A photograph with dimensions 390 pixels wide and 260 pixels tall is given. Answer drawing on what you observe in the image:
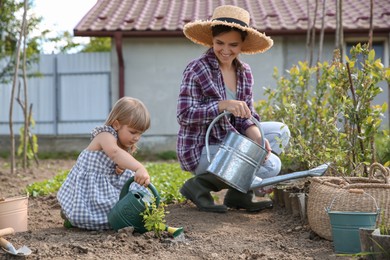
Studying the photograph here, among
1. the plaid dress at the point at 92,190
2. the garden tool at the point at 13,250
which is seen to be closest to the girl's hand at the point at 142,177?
the plaid dress at the point at 92,190

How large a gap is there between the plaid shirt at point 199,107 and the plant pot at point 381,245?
1852 millimetres

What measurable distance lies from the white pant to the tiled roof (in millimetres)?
7065

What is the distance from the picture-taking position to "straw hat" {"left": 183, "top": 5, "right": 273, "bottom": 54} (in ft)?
14.7

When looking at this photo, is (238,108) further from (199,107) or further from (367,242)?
(367,242)

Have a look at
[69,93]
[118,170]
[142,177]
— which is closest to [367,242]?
[142,177]

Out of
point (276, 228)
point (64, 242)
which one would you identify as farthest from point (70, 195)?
point (276, 228)

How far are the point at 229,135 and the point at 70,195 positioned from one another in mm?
1004

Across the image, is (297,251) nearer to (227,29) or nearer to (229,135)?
(229,135)

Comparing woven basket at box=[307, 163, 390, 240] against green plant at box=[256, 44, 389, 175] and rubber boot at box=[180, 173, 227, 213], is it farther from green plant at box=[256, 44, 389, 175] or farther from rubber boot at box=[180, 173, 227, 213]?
rubber boot at box=[180, 173, 227, 213]

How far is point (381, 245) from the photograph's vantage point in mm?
2688

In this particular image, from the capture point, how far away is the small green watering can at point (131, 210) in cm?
358

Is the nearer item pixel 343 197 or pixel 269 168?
pixel 343 197

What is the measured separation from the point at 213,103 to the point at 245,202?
2.51 feet

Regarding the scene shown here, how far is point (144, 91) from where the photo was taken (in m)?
12.1
